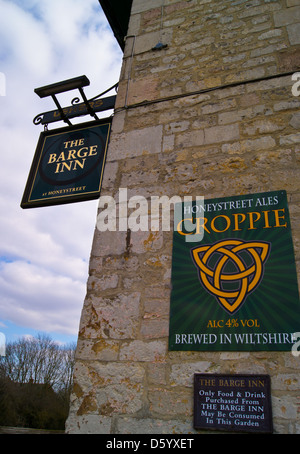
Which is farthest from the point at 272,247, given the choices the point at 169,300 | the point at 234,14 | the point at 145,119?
the point at 234,14

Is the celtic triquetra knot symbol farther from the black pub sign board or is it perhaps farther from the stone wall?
the black pub sign board

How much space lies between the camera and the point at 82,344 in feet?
7.57

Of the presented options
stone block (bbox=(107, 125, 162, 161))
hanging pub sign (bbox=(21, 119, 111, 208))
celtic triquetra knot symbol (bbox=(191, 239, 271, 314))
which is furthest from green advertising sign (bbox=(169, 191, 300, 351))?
hanging pub sign (bbox=(21, 119, 111, 208))

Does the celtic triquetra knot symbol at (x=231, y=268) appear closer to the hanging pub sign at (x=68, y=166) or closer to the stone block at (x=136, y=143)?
the stone block at (x=136, y=143)
